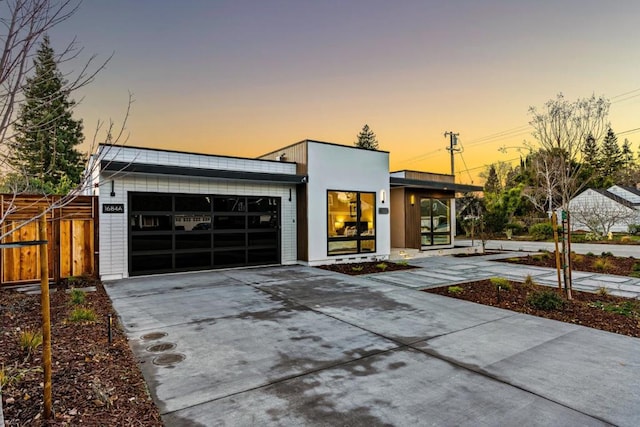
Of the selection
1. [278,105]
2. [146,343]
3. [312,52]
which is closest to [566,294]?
[146,343]

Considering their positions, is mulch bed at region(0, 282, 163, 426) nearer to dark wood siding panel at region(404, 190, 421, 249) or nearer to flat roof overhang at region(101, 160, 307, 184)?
flat roof overhang at region(101, 160, 307, 184)

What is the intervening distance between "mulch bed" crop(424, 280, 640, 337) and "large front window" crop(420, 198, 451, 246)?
7295 millimetres

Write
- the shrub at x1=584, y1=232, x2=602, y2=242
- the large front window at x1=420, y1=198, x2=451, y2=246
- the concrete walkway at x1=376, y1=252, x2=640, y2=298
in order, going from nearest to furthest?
1. the concrete walkway at x1=376, y1=252, x2=640, y2=298
2. the large front window at x1=420, y1=198, x2=451, y2=246
3. the shrub at x1=584, y1=232, x2=602, y2=242

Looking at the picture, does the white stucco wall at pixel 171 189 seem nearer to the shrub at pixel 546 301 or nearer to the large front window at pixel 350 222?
the large front window at pixel 350 222

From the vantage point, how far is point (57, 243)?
7.79m

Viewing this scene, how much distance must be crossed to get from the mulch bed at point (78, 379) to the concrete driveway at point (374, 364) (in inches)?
7.2

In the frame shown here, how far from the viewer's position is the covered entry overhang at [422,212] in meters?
14.6

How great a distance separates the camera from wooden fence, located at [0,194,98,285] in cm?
751

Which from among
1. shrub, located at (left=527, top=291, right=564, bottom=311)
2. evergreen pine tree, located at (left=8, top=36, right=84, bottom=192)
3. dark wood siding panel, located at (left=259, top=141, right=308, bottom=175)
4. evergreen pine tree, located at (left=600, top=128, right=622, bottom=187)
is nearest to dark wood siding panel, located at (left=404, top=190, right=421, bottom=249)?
dark wood siding panel, located at (left=259, top=141, right=308, bottom=175)

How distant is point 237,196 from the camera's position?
34.3 ft

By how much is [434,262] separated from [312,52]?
8861mm

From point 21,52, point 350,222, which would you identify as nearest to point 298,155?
point 350,222

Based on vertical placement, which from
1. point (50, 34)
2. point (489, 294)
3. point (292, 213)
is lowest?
point (489, 294)

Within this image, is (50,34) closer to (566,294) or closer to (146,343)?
(146,343)
